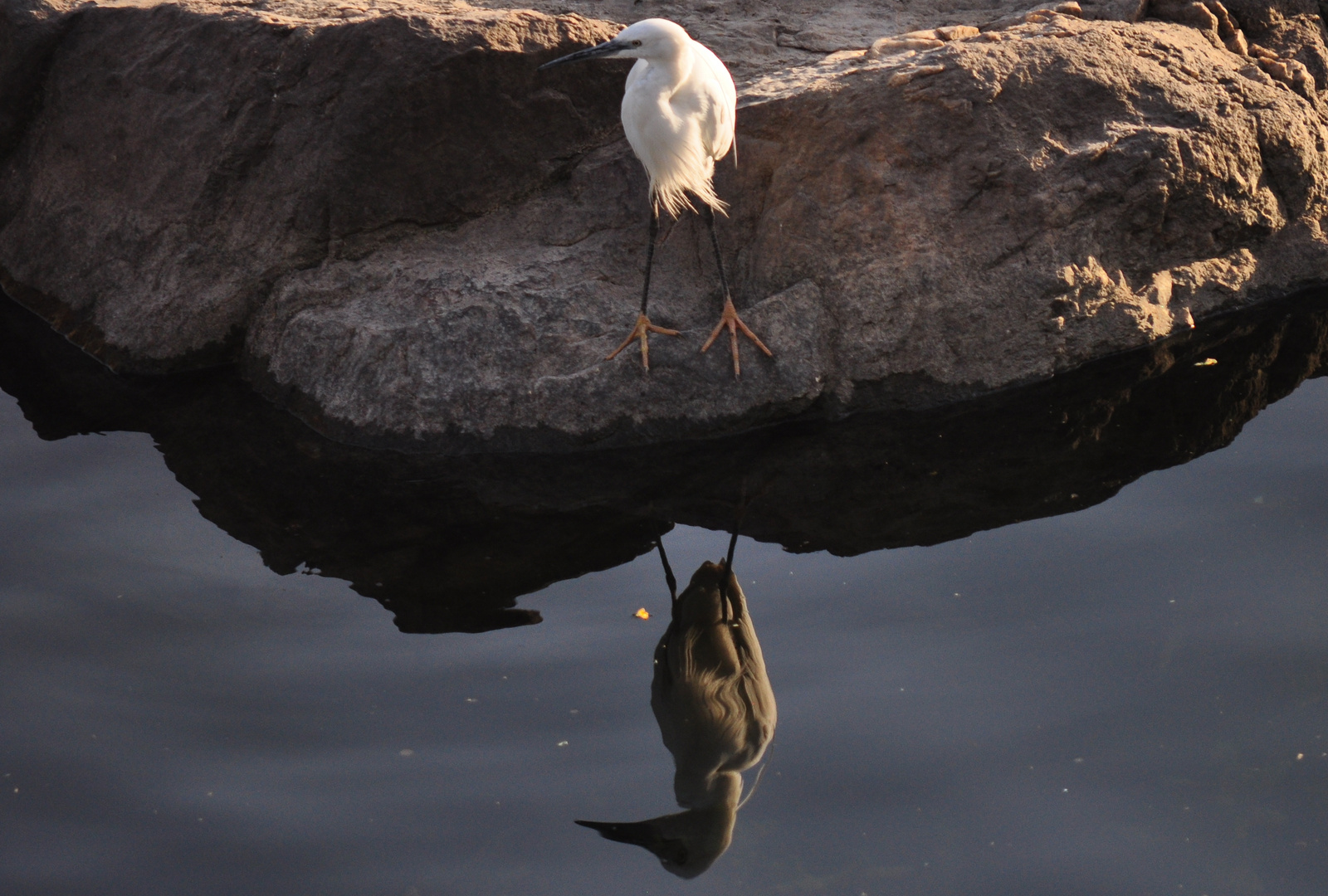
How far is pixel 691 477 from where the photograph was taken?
11.6ft

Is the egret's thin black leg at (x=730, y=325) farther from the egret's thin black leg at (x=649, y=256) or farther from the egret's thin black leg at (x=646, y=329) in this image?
the egret's thin black leg at (x=646, y=329)

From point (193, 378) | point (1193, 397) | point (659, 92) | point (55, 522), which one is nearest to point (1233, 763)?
point (1193, 397)

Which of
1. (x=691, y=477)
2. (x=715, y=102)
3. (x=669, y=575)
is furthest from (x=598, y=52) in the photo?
(x=669, y=575)

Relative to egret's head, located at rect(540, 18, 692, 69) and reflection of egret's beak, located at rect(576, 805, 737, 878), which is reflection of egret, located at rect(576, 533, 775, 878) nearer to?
reflection of egret's beak, located at rect(576, 805, 737, 878)

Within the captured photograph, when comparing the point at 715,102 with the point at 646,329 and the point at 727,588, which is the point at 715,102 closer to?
the point at 646,329

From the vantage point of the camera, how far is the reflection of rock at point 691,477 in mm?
3254

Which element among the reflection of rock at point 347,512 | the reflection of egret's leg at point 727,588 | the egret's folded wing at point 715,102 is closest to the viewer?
the reflection of egret's leg at point 727,588

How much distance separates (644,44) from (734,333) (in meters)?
0.88

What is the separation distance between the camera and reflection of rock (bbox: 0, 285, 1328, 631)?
10.7ft

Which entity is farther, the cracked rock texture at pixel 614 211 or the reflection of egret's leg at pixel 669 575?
the cracked rock texture at pixel 614 211

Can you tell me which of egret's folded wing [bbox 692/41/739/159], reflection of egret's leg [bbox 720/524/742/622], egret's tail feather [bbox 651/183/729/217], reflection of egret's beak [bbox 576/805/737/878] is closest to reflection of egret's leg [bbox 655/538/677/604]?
reflection of egret's leg [bbox 720/524/742/622]

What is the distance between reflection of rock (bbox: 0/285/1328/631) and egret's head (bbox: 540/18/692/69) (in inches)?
45.0

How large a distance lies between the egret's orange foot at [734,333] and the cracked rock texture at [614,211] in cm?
4

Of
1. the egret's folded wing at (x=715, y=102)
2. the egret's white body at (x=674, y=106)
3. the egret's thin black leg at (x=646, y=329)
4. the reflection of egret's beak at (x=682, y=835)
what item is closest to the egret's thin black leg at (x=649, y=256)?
the egret's thin black leg at (x=646, y=329)
